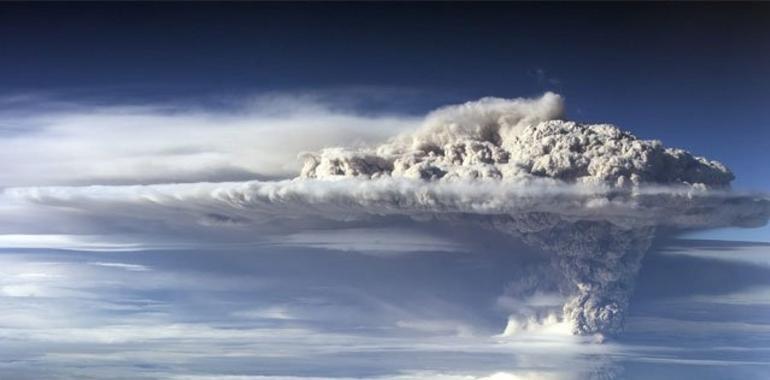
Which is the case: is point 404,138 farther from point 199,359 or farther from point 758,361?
point 758,361

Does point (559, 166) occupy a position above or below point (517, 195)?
above

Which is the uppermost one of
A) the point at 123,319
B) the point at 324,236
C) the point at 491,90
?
the point at 491,90

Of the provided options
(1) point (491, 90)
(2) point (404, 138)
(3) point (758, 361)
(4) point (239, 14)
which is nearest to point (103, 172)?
(4) point (239, 14)

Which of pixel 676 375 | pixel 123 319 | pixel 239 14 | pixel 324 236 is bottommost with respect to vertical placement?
pixel 676 375

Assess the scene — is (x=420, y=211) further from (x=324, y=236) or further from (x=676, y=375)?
(x=676, y=375)

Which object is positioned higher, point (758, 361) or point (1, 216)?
point (1, 216)

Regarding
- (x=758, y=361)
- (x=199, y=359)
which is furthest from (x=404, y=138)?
(x=758, y=361)
